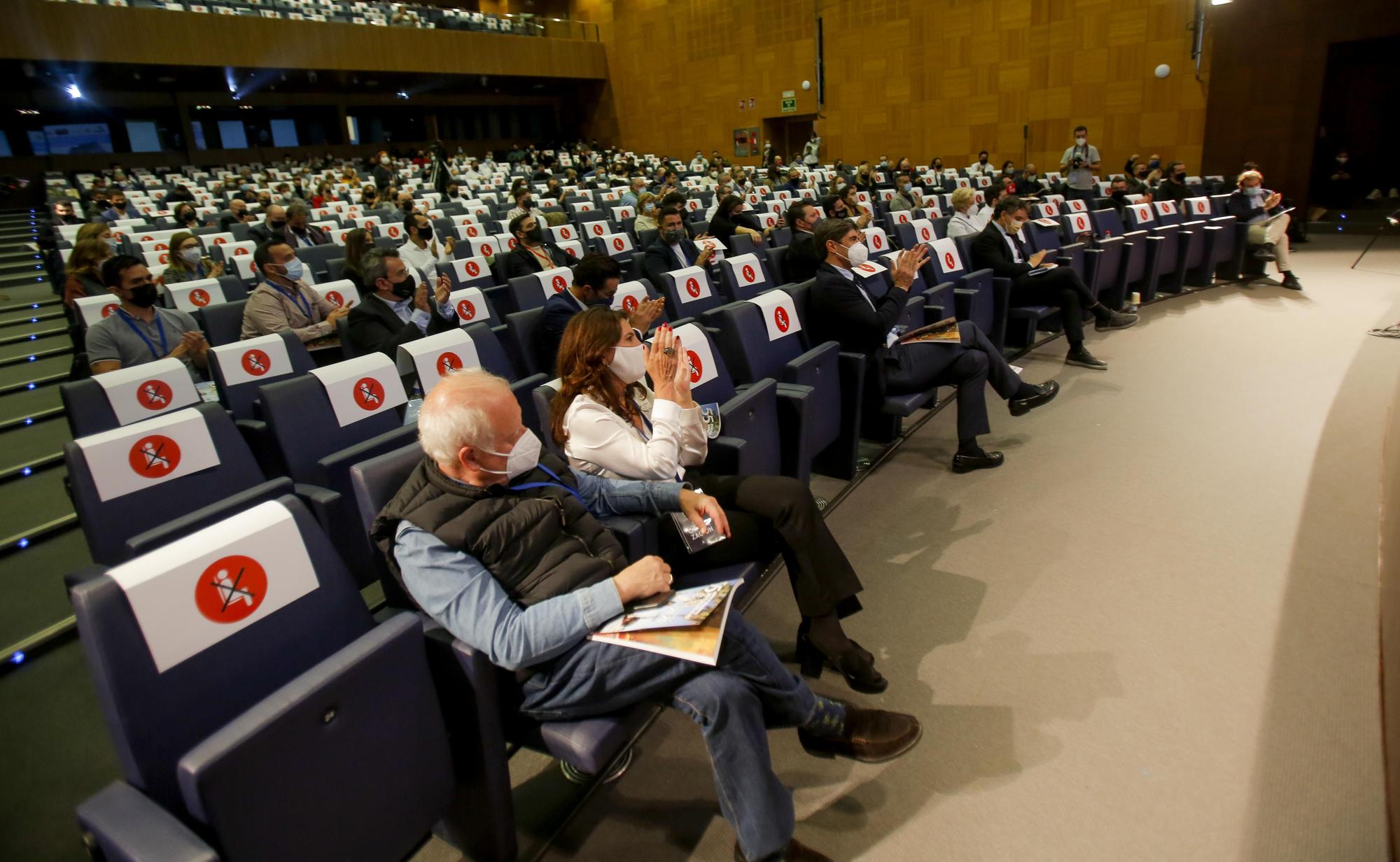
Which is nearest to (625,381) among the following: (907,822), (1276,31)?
(907,822)

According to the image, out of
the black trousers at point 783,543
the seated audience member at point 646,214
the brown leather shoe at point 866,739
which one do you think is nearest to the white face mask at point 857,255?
the black trousers at point 783,543

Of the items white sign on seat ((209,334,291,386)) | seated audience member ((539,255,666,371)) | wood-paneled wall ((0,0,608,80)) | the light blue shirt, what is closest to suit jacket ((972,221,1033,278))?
seated audience member ((539,255,666,371))

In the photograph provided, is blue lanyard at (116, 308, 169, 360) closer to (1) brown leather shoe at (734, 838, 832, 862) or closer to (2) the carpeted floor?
(2) the carpeted floor

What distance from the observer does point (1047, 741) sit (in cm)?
180

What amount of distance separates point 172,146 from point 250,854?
64.5 ft

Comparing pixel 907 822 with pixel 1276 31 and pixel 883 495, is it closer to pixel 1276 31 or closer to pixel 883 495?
pixel 883 495

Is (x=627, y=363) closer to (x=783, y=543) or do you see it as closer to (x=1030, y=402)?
(x=783, y=543)

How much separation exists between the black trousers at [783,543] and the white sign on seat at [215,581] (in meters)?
0.85

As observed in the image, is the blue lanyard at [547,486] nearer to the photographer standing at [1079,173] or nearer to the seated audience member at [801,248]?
the seated audience member at [801,248]

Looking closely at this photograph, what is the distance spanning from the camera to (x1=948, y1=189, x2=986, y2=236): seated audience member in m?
5.34

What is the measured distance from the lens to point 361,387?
8.27 ft

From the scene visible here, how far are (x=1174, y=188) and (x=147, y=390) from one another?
A: 363 inches

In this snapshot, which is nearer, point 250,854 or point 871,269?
point 250,854

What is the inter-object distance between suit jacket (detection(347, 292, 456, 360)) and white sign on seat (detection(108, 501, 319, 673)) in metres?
2.03
